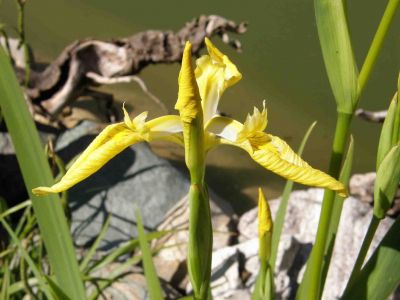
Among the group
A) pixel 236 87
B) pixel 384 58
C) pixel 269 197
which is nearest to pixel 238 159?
pixel 269 197

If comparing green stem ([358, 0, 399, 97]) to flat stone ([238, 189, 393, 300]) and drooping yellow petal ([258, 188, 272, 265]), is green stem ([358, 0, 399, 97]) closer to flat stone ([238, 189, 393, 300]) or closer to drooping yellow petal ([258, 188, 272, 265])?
drooping yellow petal ([258, 188, 272, 265])

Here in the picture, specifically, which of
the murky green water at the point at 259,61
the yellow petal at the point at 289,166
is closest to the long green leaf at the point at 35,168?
the yellow petal at the point at 289,166

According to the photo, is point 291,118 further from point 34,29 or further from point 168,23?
point 34,29

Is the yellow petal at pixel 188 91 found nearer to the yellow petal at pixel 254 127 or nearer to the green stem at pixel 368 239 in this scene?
the yellow petal at pixel 254 127

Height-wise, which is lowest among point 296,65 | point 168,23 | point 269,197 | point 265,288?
point 269,197

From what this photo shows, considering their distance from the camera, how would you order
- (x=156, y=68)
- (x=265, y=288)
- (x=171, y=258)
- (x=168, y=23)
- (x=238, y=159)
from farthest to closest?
(x=168, y=23) < (x=156, y=68) < (x=238, y=159) < (x=171, y=258) < (x=265, y=288)

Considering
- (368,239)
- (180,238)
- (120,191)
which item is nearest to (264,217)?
(368,239)

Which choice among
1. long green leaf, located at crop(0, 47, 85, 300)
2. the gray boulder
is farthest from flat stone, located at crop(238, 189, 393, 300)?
long green leaf, located at crop(0, 47, 85, 300)

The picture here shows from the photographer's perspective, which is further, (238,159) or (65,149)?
(238,159)
